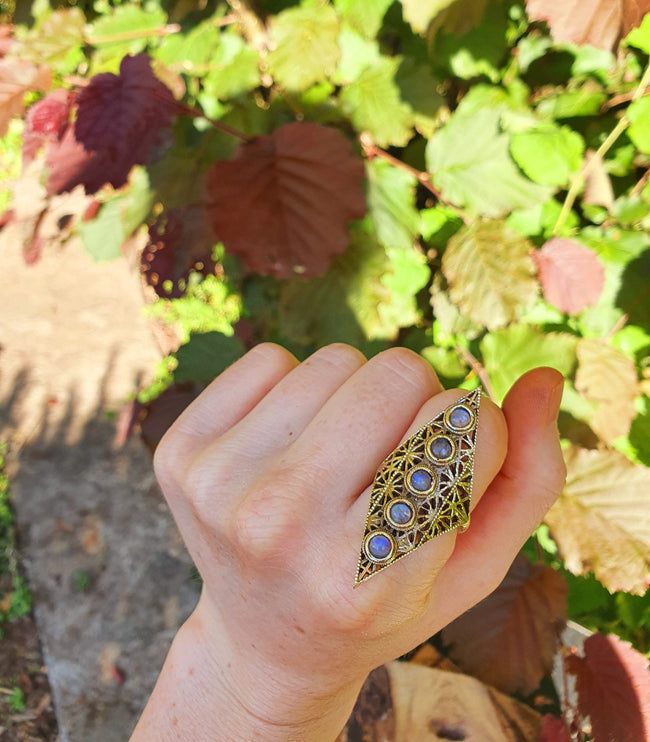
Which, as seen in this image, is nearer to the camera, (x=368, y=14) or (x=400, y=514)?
(x=400, y=514)

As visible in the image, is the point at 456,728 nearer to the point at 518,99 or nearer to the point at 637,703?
the point at 637,703

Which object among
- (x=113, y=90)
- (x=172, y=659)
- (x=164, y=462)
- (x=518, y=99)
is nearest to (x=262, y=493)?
(x=164, y=462)

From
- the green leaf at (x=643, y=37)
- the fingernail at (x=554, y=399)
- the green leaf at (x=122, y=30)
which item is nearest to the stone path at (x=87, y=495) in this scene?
the green leaf at (x=122, y=30)

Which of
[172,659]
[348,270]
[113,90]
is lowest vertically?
[172,659]

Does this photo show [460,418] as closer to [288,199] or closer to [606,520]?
[606,520]

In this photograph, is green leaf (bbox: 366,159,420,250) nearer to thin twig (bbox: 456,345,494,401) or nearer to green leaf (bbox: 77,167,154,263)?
thin twig (bbox: 456,345,494,401)

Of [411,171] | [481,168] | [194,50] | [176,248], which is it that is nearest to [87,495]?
[176,248]
